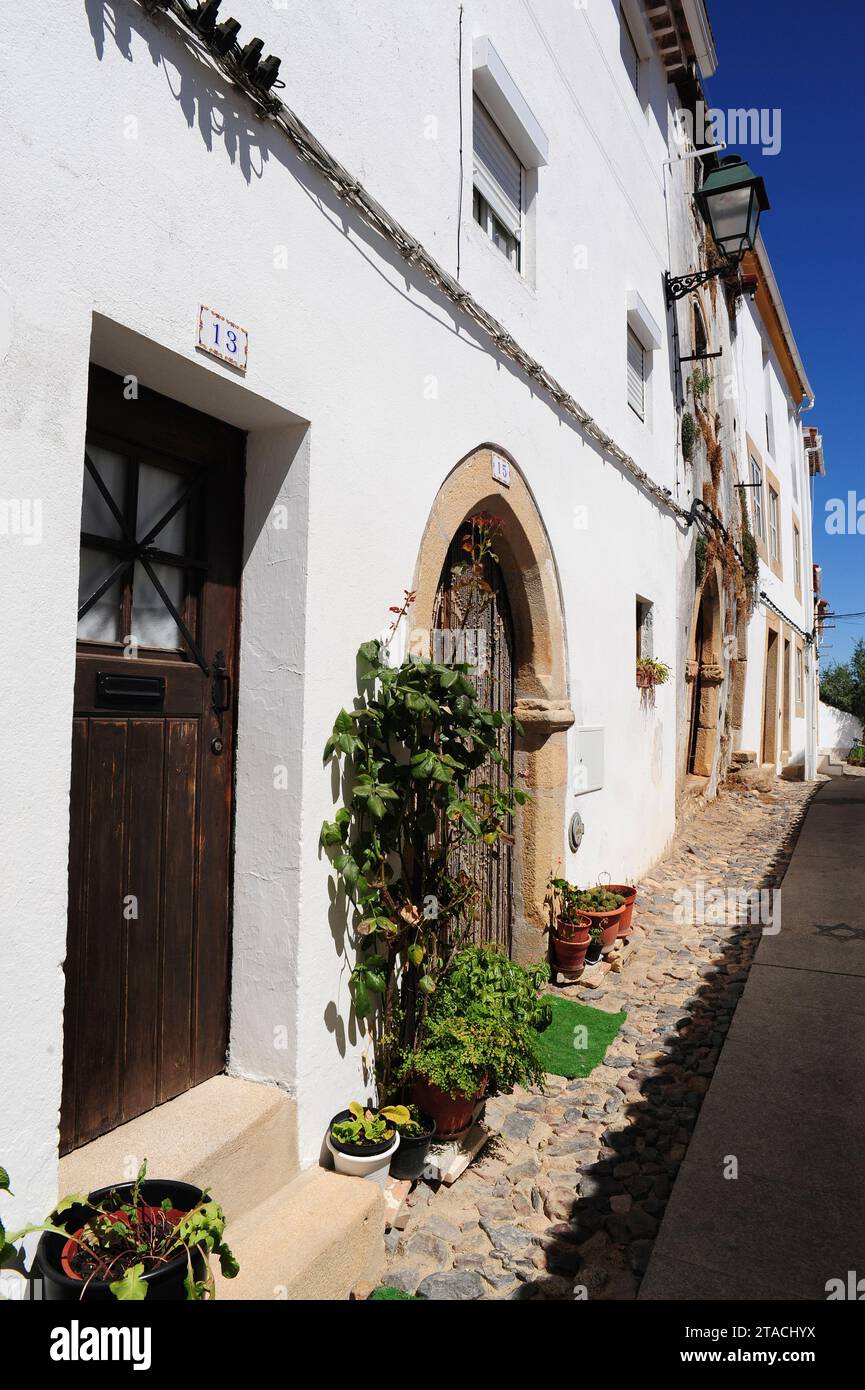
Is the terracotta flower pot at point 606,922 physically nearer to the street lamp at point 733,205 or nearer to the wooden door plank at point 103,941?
the wooden door plank at point 103,941

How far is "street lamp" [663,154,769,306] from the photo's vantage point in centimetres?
729

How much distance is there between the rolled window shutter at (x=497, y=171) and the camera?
4.44 m

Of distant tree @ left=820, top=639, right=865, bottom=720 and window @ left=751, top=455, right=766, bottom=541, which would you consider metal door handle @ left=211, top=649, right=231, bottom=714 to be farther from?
distant tree @ left=820, top=639, right=865, bottom=720

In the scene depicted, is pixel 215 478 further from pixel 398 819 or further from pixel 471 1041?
pixel 471 1041

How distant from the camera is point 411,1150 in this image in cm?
306

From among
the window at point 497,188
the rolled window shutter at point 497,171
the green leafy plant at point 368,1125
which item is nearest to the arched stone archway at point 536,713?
the window at point 497,188

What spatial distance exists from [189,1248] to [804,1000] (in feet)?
11.2

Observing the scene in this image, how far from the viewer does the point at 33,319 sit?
1.91 m

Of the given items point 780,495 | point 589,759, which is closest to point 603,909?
point 589,759

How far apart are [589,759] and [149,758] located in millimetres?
3912

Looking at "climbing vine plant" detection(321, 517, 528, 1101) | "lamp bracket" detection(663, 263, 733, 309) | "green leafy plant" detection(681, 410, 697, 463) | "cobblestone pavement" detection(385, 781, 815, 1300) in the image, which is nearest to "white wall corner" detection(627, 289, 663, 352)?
"lamp bracket" detection(663, 263, 733, 309)

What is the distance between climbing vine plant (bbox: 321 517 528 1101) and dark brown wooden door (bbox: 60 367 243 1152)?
459mm

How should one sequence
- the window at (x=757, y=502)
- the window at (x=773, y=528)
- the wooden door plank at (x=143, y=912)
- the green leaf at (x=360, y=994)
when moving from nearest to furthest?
the wooden door plank at (x=143, y=912) < the green leaf at (x=360, y=994) < the window at (x=757, y=502) < the window at (x=773, y=528)

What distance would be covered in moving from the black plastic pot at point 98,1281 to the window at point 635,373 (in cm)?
671
